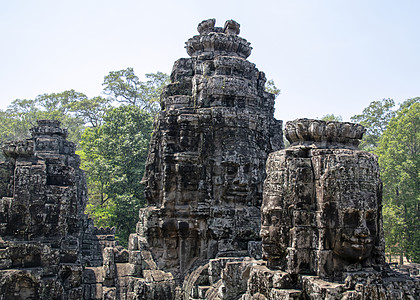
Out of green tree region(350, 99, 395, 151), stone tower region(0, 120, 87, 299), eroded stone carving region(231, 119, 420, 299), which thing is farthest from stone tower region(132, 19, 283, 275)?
green tree region(350, 99, 395, 151)

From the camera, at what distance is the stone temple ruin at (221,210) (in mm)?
6176

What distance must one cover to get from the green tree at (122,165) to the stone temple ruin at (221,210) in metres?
12.1

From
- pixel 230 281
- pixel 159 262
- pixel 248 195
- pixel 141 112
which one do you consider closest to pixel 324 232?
pixel 230 281

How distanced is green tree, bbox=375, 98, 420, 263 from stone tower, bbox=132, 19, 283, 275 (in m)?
12.2

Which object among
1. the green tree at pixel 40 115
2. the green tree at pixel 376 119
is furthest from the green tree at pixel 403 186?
the green tree at pixel 40 115

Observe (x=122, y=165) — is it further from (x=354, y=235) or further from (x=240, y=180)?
(x=354, y=235)

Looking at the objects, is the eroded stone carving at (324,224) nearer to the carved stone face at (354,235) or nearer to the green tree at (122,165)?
the carved stone face at (354,235)

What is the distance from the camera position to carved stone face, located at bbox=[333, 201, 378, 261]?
6012mm

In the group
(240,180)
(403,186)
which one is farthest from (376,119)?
(240,180)

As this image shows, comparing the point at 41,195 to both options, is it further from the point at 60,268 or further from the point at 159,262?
the point at 159,262

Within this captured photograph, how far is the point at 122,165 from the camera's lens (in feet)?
85.8

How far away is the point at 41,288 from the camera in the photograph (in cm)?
1049

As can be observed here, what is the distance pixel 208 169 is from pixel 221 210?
1.31 m

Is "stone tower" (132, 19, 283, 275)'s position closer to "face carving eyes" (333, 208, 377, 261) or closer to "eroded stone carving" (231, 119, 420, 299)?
"eroded stone carving" (231, 119, 420, 299)
